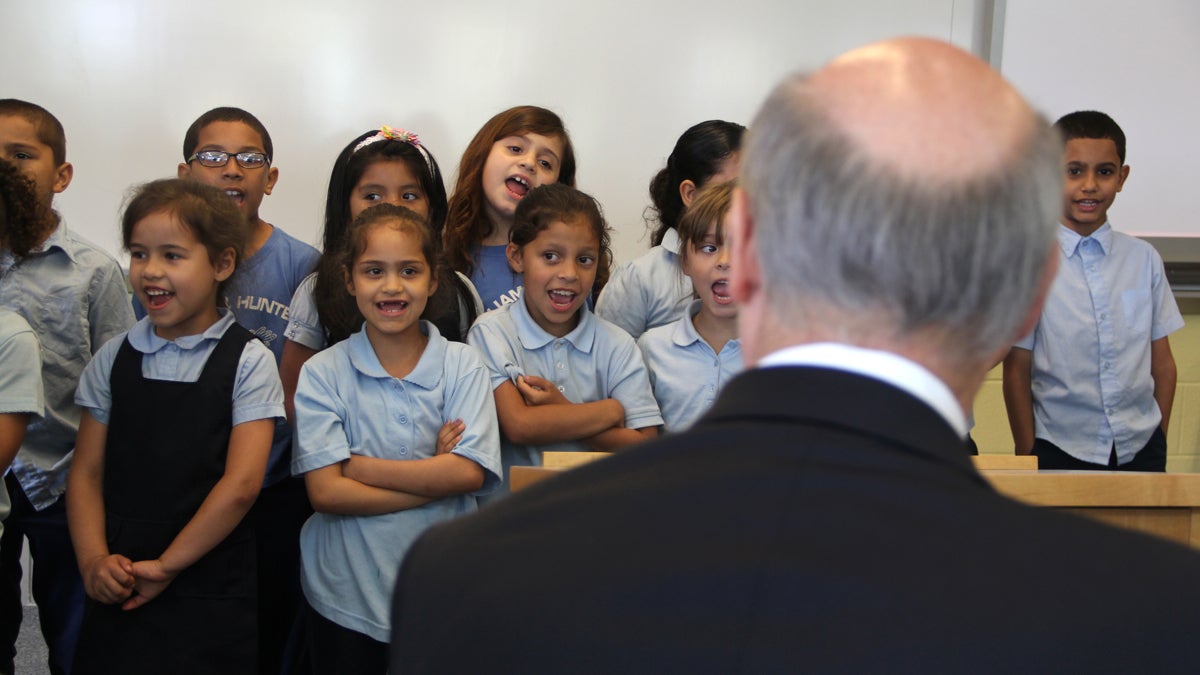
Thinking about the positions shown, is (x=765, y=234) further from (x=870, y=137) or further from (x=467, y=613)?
(x=467, y=613)

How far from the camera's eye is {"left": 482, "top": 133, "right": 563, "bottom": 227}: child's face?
2.77 metres

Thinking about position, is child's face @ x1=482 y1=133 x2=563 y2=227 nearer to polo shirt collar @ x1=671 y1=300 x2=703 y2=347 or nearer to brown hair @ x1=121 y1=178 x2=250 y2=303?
polo shirt collar @ x1=671 y1=300 x2=703 y2=347

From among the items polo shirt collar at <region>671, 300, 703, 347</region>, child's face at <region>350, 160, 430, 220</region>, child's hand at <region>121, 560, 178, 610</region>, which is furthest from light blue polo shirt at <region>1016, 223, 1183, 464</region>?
child's hand at <region>121, 560, 178, 610</region>

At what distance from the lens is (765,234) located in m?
0.68

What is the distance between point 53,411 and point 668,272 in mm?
1450

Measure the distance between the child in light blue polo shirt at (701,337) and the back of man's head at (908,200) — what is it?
1.67 meters

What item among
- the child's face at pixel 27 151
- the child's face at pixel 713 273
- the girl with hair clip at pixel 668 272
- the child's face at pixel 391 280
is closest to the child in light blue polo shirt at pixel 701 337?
the child's face at pixel 713 273

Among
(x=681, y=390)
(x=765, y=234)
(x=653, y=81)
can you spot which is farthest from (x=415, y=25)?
(x=765, y=234)

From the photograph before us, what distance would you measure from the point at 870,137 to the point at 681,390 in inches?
70.1

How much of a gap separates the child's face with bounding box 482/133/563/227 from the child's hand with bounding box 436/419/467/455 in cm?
80

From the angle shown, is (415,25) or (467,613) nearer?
(467,613)

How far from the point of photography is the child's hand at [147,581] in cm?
199

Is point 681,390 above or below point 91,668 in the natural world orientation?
above

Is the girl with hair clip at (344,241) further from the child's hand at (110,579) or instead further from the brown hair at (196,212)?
the child's hand at (110,579)
